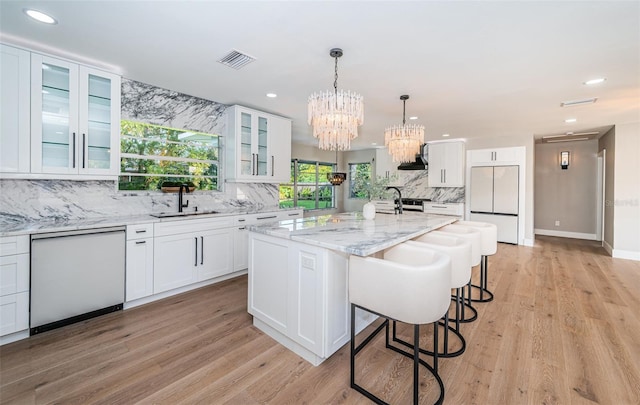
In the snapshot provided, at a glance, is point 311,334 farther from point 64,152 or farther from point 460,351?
point 64,152

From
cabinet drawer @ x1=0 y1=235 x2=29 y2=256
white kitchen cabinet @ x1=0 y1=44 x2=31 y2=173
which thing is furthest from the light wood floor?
white kitchen cabinet @ x1=0 y1=44 x2=31 y2=173

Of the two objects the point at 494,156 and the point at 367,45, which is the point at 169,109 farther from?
the point at 494,156

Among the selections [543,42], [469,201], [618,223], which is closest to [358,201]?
[469,201]

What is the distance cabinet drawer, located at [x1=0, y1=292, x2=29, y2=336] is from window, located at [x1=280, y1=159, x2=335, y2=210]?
17.2 ft

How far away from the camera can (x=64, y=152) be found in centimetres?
263

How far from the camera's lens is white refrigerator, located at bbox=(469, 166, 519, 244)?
602 centimetres

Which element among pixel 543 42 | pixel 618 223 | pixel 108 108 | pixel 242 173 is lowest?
pixel 618 223

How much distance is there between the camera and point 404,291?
5.06 ft

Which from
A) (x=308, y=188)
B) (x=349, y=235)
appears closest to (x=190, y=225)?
(x=349, y=235)

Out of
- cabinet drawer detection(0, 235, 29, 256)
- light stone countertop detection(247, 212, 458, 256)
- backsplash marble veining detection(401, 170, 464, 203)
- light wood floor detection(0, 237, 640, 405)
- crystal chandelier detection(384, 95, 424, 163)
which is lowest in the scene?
light wood floor detection(0, 237, 640, 405)

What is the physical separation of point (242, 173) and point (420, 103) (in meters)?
2.73

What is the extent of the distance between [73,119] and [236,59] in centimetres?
167

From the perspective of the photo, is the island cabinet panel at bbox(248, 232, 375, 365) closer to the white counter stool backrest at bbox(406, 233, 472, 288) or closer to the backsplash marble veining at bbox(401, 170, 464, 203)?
the white counter stool backrest at bbox(406, 233, 472, 288)

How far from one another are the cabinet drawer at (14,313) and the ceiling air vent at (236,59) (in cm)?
260
